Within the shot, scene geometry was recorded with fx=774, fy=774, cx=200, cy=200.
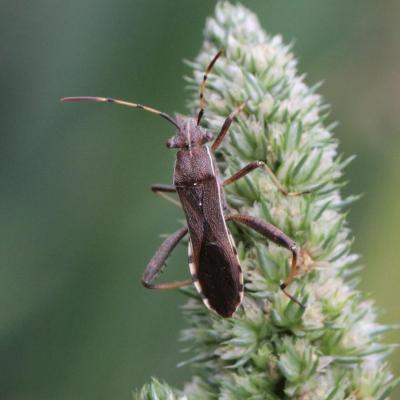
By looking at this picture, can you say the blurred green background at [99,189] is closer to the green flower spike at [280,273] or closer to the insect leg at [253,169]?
the green flower spike at [280,273]

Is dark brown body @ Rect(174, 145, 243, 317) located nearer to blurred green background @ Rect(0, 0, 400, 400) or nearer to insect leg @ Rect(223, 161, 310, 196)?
insect leg @ Rect(223, 161, 310, 196)

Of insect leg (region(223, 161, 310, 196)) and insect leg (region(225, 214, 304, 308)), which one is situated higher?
insect leg (region(223, 161, 310, 196))

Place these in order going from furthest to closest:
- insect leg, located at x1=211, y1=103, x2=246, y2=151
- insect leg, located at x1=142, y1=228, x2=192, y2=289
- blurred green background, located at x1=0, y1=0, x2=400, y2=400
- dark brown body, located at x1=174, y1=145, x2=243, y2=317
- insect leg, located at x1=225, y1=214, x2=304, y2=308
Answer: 1. blurred green background, located at x1=0, y1=0, x2=400, y2=400
2. insect leg, located at x1=142, y1=228, x2=192, y2=289
3. insect leg, located at x1=211, y1=103, x2=246, y2=151
4. dark brown body, located at x1=174, y1=145, x2=243, y2=317
5. insect leg, located at x1=225, y1=214, x2=304, y2=308

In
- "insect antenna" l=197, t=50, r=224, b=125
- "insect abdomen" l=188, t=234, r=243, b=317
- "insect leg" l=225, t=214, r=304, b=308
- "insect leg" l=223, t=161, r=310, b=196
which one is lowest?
"insect abdomen" l=188, t=234, r=243, b=317

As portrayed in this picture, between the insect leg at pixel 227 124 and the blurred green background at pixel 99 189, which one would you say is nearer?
the insect leg at pixel 227 124

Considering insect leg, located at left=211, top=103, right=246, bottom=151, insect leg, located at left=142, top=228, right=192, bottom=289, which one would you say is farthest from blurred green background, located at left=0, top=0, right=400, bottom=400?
insect leg, located at left=211, top=103, right=246, bottom=151

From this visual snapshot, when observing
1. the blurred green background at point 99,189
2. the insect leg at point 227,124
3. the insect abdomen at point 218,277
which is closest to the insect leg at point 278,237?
the insect abdomen at point 218,277

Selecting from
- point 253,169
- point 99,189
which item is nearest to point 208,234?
point 253,169

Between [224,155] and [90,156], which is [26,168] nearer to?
[90,156]

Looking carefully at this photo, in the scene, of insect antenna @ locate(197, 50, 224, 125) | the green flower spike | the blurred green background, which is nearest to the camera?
the green flower spike
